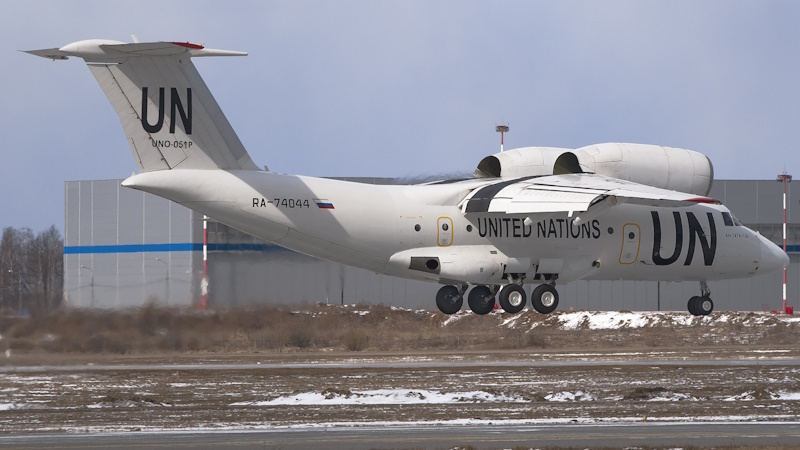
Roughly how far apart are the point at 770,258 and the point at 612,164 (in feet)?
17.5

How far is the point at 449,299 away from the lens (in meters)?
27.4

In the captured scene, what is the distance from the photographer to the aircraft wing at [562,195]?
974 inches

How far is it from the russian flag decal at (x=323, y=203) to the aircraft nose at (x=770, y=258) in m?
11.9

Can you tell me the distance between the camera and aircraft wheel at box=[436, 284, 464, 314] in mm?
27344

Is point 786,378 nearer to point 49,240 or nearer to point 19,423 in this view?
point 19,423

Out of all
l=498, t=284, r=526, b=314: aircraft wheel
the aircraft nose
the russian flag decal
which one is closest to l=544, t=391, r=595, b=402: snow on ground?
l=498, t=284, r=526, b=314: aircraft wheel

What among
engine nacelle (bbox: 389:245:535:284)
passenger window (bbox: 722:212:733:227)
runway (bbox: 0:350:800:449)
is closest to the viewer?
runway (bbox: 0:350:800:449)

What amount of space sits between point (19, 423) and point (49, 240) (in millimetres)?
14488

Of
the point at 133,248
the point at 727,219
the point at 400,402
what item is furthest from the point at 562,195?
the point at 133,248

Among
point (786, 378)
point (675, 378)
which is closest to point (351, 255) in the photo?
point (675, 378)

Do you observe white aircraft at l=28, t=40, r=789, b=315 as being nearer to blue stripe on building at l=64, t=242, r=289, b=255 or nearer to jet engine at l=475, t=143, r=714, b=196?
jet engine at l=475, t=143, r=714, b=196

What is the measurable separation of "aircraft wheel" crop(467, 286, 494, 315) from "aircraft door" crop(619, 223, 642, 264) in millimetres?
3403

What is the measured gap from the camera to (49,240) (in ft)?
125

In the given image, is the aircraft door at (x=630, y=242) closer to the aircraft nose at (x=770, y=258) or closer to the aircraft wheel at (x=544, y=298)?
the aircraft wheel at (x=544, y=298)
